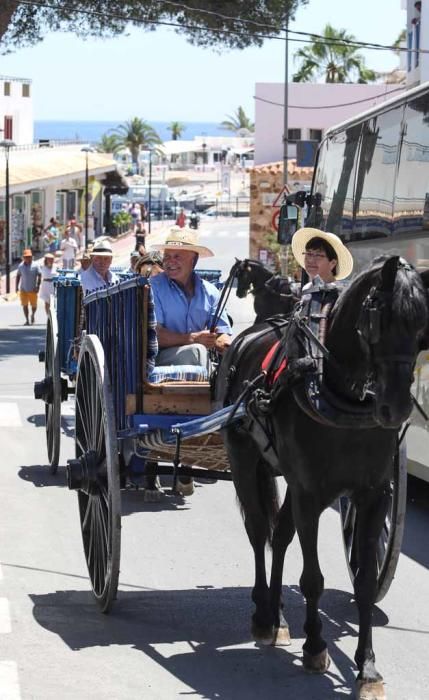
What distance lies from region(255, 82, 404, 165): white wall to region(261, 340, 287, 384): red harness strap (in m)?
57.4

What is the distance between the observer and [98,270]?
1262cm

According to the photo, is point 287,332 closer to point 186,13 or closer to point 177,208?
point 186,13

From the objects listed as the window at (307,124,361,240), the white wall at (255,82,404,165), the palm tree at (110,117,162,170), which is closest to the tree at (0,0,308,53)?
the window at (307,124,361,240)

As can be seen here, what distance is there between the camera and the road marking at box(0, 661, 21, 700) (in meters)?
Answer: 5.94

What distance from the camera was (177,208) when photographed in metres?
93.4

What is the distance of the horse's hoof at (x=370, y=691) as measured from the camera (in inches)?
232

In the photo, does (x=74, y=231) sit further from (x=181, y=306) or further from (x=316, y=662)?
(x=316, y=662)

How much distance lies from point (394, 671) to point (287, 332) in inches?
67.2

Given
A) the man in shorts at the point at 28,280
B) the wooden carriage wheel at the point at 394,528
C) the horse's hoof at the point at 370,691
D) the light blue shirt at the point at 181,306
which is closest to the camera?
the horse's hoof at the point at 370,691

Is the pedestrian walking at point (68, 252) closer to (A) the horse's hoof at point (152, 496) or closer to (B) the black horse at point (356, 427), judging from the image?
(A) the horse's hoof at point (152, 496)

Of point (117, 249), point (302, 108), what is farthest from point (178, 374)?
point (302, 108)

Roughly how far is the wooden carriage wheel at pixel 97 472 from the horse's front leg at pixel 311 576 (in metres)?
1.09

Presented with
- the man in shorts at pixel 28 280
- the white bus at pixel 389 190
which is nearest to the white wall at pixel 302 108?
the man in shorts at pixel 28 280

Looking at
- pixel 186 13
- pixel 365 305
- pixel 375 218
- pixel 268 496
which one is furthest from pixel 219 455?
pixel 186 13
